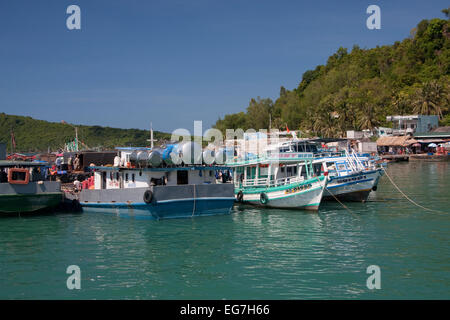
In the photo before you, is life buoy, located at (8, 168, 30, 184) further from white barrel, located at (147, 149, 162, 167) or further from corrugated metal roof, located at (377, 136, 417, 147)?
corrugated metal roof, located at (377, 136, 417, 147)

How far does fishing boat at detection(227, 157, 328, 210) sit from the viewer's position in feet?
102

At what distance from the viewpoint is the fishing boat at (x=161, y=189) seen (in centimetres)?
2728

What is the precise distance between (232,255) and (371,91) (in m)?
112

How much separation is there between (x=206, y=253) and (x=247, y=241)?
9.75 ft

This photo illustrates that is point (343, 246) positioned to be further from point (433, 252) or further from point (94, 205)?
point (94, 205)

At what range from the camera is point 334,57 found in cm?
16612

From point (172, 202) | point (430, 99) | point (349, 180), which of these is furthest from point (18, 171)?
point (430, 99)

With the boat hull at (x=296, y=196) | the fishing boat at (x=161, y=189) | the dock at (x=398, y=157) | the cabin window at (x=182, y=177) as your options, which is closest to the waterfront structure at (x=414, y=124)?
the dock at (x=398, y=157)

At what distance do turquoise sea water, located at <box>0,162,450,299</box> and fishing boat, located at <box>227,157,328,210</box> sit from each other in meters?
1.51

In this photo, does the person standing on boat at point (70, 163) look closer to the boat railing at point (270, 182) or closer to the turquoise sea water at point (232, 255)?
the turquoise sea water at point (232, 255)

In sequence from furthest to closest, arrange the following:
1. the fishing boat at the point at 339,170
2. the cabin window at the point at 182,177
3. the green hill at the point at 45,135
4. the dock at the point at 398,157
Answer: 1. the green hill at the point at 45,135
2. the dock at the point at 398,157
3. the fishing boat at the point at 339,170
4. the cabin window at the point at 182,177

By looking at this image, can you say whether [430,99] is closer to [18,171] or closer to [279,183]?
[279,183]

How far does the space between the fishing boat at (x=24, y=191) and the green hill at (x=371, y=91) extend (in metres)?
83.9

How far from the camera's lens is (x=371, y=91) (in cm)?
12238
